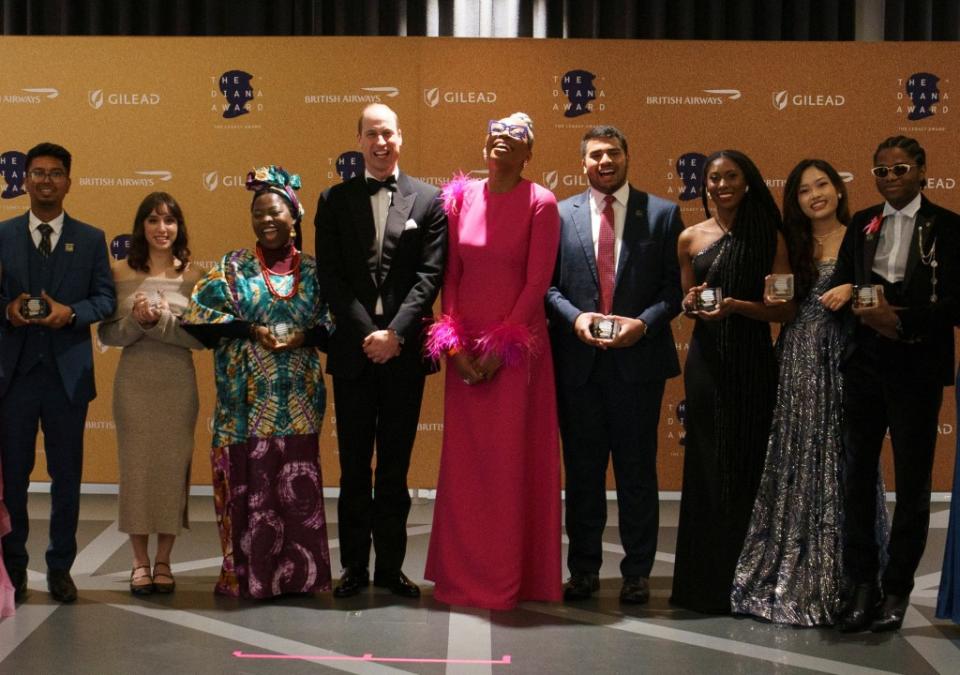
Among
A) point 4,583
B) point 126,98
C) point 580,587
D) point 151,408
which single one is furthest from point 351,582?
point 126,98

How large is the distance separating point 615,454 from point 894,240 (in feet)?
4.20

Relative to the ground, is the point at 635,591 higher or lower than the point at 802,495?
lower

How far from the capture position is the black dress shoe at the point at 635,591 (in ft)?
14.6

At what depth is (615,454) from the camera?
179 inches

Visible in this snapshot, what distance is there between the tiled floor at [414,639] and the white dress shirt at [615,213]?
1340 mm

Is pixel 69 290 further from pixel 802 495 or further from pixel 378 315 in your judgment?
pixel 802 495

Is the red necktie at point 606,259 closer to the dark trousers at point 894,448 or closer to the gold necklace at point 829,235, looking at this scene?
the gold necklace at point 829,235

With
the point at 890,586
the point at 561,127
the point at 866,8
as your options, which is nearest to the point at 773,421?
the point at 890,586

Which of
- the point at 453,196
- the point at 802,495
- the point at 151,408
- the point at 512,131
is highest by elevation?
the point at 512,131

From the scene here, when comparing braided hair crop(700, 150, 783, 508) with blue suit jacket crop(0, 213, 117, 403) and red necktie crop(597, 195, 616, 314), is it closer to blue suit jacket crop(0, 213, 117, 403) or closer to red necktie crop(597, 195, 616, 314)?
red necktie crop(597, 195, 616, 314)

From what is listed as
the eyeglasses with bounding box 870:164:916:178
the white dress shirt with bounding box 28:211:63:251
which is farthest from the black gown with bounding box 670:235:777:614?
the white dress shirt with bounding box 28:211:63:251

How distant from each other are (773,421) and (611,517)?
2.18m

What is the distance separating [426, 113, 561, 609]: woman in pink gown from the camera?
4.36 metres

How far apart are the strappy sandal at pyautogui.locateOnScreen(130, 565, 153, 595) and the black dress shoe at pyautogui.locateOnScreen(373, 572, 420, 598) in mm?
862
